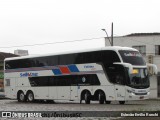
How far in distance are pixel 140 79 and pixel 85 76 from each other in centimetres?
413

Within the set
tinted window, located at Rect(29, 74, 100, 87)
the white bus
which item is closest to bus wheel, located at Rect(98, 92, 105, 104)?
the white bus

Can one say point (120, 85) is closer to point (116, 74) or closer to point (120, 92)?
point (120, 92)

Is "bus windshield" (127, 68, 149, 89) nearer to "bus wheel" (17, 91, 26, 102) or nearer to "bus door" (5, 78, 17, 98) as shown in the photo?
"bus wheel" (17, 91, 26, 102)

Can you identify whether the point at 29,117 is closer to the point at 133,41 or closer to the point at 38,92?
the point at 38,92

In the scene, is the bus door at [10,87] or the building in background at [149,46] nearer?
the bus door at [10,87]

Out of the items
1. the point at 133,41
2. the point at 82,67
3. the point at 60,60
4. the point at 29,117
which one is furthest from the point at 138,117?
the point at 133,41

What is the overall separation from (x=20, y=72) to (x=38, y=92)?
114 inches

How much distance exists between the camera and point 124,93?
29.6 meters

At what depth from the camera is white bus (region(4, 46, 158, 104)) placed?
97.9 feet

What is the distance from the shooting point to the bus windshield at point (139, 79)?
2983 centimetres

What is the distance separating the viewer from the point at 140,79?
99.6 feet

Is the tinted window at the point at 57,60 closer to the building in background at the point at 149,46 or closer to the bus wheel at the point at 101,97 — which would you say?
the bus wheel at the point at 101,97

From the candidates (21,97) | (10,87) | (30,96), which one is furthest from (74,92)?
(10,87)

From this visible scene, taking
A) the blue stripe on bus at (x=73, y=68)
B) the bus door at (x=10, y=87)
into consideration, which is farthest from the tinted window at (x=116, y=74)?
the bus door at (x=10, y=87)
